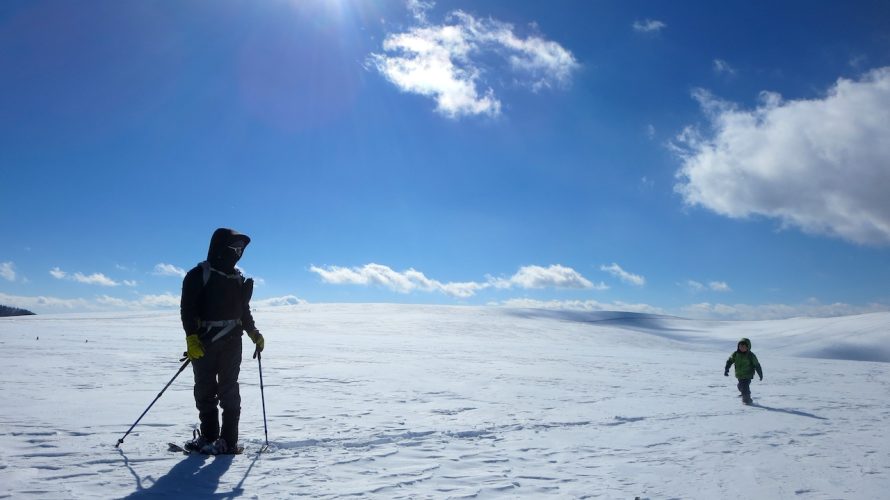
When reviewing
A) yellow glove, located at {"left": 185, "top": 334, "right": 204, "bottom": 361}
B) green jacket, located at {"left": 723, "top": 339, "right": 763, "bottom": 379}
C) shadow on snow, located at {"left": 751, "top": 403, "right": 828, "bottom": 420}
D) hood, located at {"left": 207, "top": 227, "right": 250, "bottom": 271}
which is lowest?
shadow on snow, located at {"left": 751, "top": 403, "right": 828, "bottom": 420}

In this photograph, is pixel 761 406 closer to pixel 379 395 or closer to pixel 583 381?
pixel 583 381

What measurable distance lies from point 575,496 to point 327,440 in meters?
3.03

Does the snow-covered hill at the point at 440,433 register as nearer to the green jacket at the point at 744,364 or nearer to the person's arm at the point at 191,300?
the green jacket at the point at 744,364

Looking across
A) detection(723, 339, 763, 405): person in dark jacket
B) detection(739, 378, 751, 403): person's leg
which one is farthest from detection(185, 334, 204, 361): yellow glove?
detection(739, 378, 751, 403): person's leg

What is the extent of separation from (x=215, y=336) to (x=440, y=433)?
10.3 feet

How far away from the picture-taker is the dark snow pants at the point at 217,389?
5383 mm

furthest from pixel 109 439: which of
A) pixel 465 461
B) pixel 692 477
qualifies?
pixel 692 477

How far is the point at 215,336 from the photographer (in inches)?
213

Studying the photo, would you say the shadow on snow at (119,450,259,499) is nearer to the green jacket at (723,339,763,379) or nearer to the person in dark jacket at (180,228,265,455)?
the person in dark jacket at (180,228,265,455)

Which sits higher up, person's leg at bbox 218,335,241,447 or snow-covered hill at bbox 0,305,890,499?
person's leg at bbox 218,335,241,447

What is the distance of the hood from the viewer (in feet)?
18.3

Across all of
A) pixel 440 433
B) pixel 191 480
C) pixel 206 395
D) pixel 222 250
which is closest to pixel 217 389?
pixel 206 395

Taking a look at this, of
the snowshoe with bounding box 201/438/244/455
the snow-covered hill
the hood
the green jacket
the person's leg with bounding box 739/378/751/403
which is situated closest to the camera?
the snow-covered hill

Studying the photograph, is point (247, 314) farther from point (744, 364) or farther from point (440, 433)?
point (744, 364)
